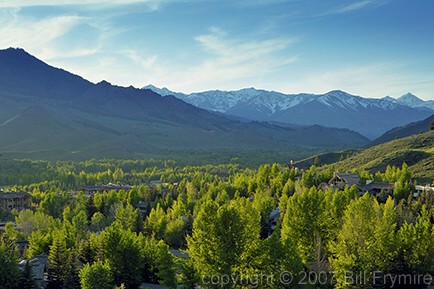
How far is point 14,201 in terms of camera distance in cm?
9694

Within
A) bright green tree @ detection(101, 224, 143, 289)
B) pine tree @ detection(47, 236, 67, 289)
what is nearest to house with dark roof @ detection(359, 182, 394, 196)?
bright green tree @ detection(101, 224, 143, 289)

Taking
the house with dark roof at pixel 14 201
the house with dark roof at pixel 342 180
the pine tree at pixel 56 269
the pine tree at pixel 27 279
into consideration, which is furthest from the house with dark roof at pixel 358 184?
the house with dark roof at pixel 14 201

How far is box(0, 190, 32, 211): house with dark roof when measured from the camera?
95875 mm

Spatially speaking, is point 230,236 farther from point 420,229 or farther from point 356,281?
point 420,229

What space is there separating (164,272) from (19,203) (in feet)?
220

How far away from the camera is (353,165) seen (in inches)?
5049

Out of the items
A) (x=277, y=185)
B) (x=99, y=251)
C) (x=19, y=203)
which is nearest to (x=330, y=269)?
(x=99, y=251)

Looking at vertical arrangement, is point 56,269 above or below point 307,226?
below

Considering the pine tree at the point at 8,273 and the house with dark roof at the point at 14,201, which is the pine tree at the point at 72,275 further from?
the house with dark roof at the point at 14,201

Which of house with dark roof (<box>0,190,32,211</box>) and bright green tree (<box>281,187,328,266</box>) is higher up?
bright green tree (<box>281,187,328,266</box>)

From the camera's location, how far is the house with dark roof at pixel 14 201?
9588 cm

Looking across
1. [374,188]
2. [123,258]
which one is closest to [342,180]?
[374,188]

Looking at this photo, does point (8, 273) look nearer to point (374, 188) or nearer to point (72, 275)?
point (72, 275)

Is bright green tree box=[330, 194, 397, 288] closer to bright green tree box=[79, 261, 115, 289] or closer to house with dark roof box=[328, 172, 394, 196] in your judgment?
bright green tree box=[79, 261, 115, 289]
